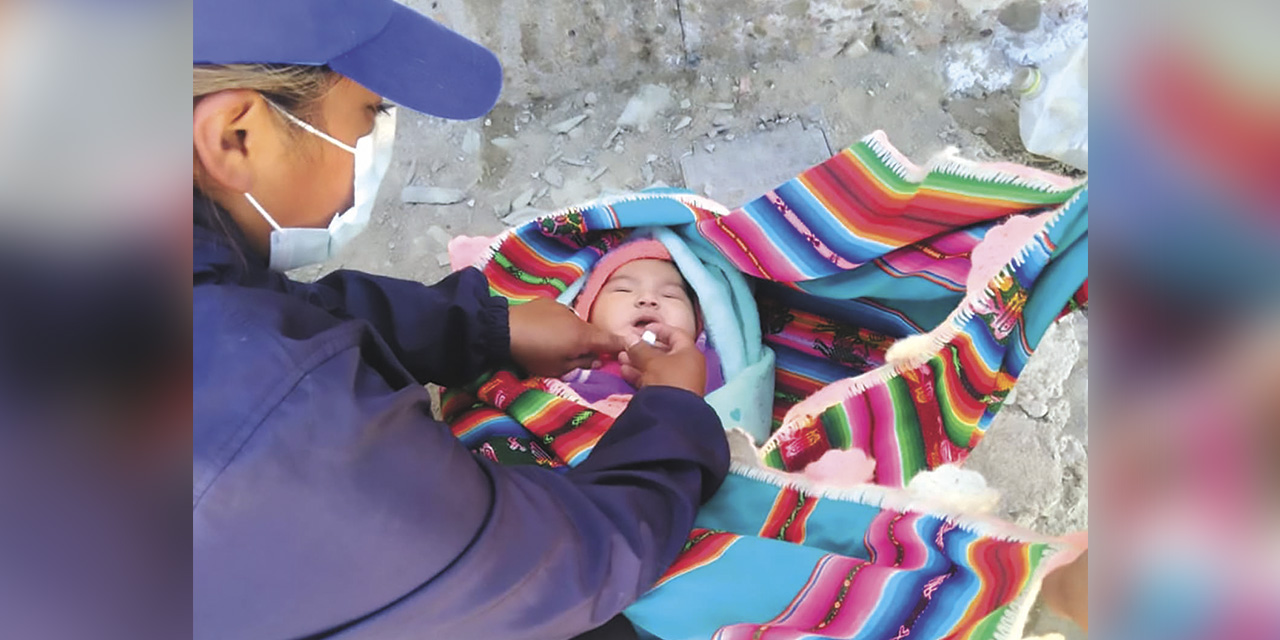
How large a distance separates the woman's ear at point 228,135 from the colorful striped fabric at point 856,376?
1.75 ft

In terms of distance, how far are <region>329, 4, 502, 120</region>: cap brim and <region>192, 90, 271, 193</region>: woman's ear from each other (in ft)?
0.32

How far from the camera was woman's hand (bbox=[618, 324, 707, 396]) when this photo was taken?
1.09 m

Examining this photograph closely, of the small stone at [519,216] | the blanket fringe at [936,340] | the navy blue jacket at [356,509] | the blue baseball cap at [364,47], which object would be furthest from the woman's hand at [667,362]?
the small stone at [519,216]

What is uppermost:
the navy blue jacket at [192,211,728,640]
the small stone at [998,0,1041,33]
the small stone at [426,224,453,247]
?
the small stone at [998,0,1041,33]

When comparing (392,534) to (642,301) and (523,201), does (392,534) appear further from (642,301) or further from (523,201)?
(523,201)

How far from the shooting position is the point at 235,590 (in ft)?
1.86

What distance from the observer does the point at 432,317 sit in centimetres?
112

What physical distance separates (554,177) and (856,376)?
0.85 metres

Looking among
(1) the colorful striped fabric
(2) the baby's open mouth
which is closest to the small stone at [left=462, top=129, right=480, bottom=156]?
(1) the colorful striped fabric

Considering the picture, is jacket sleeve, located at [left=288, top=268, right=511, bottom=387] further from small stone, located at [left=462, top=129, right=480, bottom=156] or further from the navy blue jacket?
small stone, located at [left=462, top=129, right=480, bottom=156]

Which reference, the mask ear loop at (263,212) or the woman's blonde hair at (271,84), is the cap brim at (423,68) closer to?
the woman's blonde hair at (271,84)

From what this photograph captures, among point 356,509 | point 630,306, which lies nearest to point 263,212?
point 356,509

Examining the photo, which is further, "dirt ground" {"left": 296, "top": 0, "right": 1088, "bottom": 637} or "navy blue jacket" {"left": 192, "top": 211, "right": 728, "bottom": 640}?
"dirt ground" {"left": 296, "top": 0, "right": 1088, "bottom": 637}
